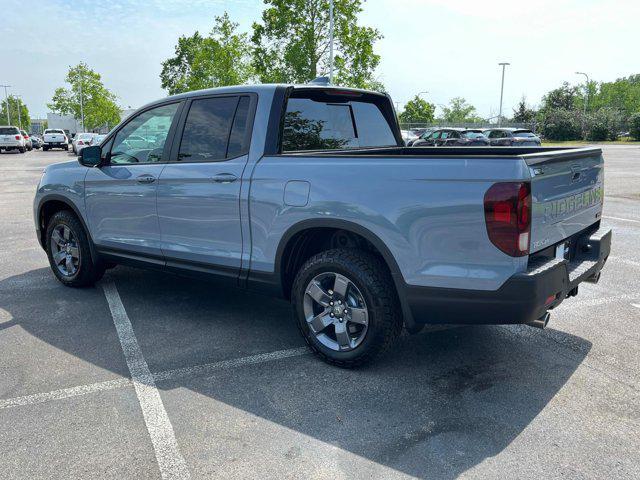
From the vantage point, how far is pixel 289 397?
134 inches

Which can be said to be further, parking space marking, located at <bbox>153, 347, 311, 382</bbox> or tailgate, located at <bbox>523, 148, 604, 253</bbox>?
parking space marking, located at <bbox>153, 347, 311, 382</bbox>

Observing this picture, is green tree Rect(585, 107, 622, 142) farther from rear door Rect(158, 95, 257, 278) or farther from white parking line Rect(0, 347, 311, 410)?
white parking line Rect(0, 347, 311, 410)

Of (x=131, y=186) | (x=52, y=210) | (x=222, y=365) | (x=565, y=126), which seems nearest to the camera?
(x=222, y=365)

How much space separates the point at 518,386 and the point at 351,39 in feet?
97.6

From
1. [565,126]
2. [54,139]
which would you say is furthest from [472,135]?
[565,126]

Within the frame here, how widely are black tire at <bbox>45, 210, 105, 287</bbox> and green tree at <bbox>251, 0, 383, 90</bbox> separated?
84.3 ft

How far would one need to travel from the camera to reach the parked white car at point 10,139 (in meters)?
40.0

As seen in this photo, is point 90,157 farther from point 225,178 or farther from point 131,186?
point 225,178

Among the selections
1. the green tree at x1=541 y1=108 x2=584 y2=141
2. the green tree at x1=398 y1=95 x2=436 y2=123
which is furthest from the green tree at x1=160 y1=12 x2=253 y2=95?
the green tree at x1=398 y1=95 x2=436 y2=123

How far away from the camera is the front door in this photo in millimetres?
4738

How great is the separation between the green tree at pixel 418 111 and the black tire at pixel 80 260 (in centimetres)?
7736

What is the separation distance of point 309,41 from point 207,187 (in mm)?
28215

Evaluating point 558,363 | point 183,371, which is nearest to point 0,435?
point 183,371

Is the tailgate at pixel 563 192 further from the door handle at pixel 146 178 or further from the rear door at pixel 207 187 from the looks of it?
the door handle at pixel 146 178
